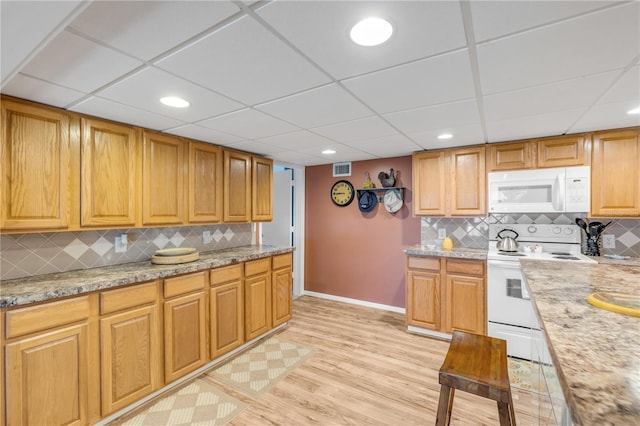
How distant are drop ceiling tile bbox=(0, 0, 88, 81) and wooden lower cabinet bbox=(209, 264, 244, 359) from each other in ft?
6.21

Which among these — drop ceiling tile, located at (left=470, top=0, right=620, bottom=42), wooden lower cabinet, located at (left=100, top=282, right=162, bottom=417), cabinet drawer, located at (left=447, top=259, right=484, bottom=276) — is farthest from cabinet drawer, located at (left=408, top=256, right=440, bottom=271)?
wooden lower cabinet, located at (left=100, top=282, right=162, bottom=417)

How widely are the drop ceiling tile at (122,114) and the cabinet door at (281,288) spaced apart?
175 cm

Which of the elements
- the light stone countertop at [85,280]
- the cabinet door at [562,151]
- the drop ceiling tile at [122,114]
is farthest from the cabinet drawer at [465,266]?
the drop ceiling tile at [122,114]

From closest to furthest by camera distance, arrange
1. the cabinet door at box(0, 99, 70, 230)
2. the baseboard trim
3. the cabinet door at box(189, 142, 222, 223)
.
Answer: the cabinet door at box(0, 99, 70, 230) < the cabinet door at box(189, 142, 222, 223) < the baseboard trim

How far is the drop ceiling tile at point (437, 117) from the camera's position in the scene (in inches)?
81.8

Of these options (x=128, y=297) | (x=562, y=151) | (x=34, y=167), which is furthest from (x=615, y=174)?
Answer: (x=34, y=167)

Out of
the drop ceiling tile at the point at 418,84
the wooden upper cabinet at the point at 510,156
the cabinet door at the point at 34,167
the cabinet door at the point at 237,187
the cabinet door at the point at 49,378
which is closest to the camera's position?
the drop ceiling tile at the point at 418,84

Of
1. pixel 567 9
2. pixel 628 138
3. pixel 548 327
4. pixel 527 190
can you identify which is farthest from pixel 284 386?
pixel 628 138

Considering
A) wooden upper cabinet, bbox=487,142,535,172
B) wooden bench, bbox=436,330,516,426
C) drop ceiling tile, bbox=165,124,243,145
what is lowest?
wooden bench, bbox=436,330,516,426

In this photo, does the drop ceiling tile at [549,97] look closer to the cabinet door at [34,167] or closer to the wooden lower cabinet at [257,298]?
the wooden lower cabinet at [257,298]

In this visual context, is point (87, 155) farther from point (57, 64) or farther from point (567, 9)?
point (567, 9)

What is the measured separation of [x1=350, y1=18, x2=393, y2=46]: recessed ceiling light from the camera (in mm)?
1144

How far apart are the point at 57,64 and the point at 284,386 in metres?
2.55

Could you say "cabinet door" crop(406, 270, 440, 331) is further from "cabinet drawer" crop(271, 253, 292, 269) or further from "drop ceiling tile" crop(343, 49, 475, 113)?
"drop ceiling tile" crop(343, 49, 475, 113)
